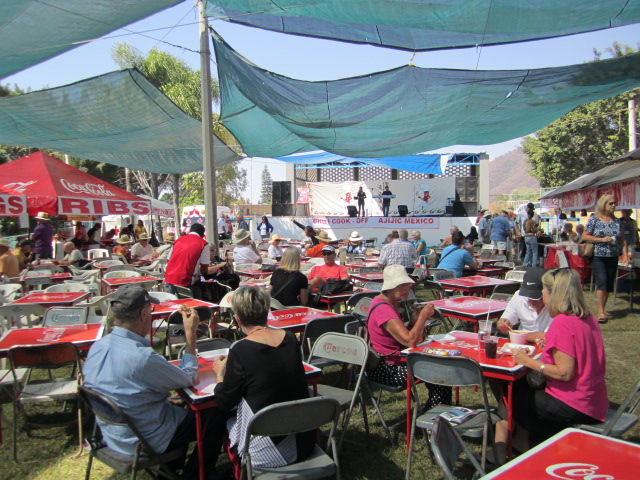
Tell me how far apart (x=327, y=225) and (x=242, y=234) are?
12128 millimetres

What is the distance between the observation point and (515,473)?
5.19 ft

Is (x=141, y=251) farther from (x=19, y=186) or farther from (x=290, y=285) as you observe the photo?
(x=290, y=285)

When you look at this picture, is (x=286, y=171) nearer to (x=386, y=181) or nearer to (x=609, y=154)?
(x=386, y=181)

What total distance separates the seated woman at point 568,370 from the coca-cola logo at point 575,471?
905 mm

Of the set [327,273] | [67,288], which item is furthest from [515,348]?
[67,288]

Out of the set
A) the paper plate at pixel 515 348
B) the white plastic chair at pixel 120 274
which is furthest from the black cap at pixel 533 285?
the white plastic chair at pixel 120 274

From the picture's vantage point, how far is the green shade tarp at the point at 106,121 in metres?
6.84

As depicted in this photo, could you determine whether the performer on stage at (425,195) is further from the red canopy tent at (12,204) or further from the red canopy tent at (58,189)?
the red canopy tent at (12,204)

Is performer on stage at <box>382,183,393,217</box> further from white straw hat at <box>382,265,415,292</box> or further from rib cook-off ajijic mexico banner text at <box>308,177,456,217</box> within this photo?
white straw hat at <box>382,265,415,292</box>

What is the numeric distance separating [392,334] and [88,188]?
8.90m

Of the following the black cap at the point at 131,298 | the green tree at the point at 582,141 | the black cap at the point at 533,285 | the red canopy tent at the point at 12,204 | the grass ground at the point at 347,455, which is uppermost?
the green tree at the point at 582,141

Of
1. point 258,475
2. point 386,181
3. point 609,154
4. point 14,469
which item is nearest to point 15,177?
point 14,469

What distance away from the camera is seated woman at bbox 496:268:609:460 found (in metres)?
2.45

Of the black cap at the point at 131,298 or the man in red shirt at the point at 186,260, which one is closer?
the black cap at the point at 131,298
